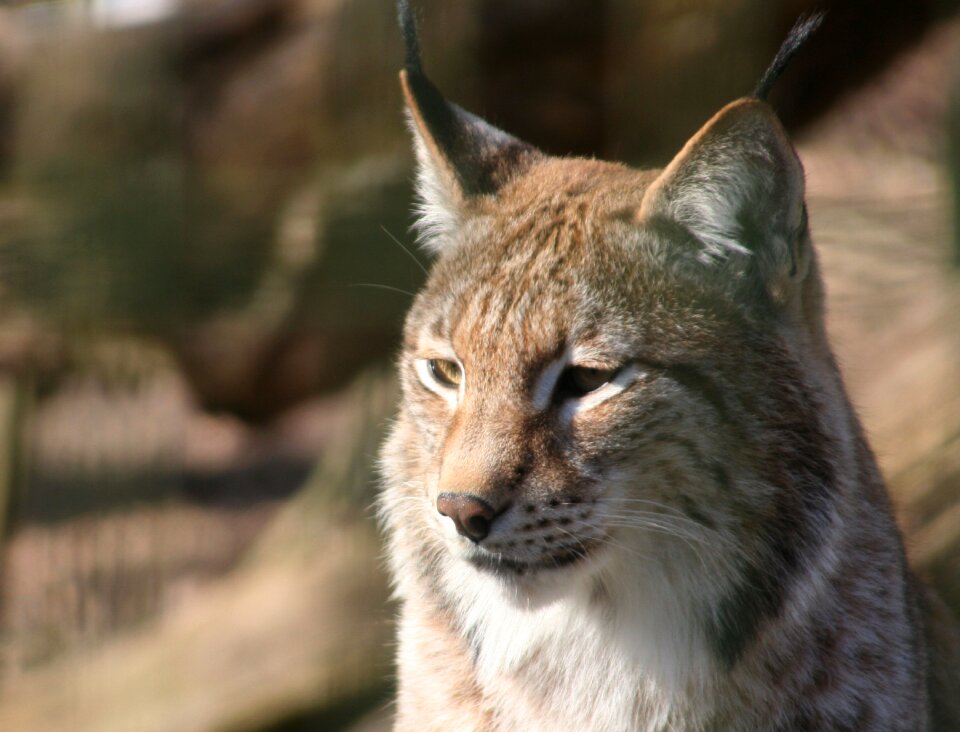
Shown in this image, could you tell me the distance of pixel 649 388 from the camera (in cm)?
182

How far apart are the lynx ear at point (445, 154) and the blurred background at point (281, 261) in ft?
2.36

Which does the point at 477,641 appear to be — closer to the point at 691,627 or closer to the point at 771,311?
the point at 691,627

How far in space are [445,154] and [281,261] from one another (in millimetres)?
1990

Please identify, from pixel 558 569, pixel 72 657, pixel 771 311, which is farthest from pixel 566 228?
pixel 72 657

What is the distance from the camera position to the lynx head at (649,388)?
176 centimetres

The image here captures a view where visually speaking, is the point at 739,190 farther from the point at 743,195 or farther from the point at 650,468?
the point at 650,468

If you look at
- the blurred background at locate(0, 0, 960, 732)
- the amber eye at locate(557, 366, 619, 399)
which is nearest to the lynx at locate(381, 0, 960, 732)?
the amber eye at locate(557, 366, 619, 399)

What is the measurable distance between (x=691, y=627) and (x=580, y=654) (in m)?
0.22

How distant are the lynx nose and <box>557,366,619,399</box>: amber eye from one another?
0.24 m

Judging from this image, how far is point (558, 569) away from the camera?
181 cm

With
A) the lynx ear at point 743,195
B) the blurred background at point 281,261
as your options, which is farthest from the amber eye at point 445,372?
the blurred background at point 281,261

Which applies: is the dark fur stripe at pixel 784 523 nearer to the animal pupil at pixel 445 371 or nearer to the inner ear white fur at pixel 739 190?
the inner ear white fur at pixel 739 190

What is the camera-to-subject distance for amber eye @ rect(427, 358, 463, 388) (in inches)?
79.3

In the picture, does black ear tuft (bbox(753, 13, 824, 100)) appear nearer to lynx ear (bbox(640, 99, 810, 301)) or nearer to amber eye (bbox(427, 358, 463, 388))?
lynx ear (bbox(640, 99, 810, 301))
